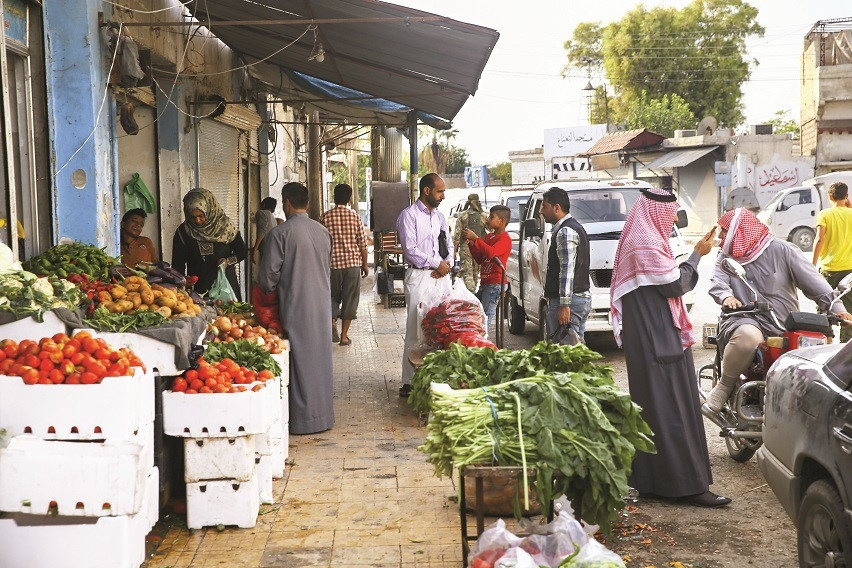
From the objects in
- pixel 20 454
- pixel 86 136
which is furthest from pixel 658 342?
pixel 86 136

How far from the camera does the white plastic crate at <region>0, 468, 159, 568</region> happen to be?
4.21m

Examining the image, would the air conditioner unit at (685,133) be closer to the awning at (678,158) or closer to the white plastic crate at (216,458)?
the awning at (678,158)

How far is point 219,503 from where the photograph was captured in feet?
18.0

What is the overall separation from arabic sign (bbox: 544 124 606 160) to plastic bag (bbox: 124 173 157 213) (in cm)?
3962

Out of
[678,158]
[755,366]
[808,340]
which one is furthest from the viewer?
[678,158]

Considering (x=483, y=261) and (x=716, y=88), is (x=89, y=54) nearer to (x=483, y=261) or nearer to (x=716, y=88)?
(x=483, y=261)

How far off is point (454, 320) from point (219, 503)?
334 centimetres

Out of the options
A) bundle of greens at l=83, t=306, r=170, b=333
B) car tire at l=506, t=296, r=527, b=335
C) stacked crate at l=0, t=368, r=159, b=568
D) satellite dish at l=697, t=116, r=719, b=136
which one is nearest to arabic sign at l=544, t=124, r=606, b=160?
satellite dish at l=697, t=116, r=719, b=136

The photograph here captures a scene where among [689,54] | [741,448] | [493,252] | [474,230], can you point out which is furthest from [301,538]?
[689,54]

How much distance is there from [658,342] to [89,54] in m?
4.84

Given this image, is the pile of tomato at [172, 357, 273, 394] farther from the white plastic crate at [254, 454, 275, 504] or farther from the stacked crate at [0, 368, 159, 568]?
the stacked crate at [0, 368, 159, 568]

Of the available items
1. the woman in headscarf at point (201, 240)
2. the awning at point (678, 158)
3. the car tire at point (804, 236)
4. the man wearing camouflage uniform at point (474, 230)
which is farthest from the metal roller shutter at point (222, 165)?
the awning at point (678, 158)

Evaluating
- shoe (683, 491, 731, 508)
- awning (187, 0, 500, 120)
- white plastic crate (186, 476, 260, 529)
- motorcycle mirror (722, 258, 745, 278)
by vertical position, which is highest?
awning (187, 0, 500, 120)

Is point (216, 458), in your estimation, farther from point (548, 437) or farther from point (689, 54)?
point (689, 54)
